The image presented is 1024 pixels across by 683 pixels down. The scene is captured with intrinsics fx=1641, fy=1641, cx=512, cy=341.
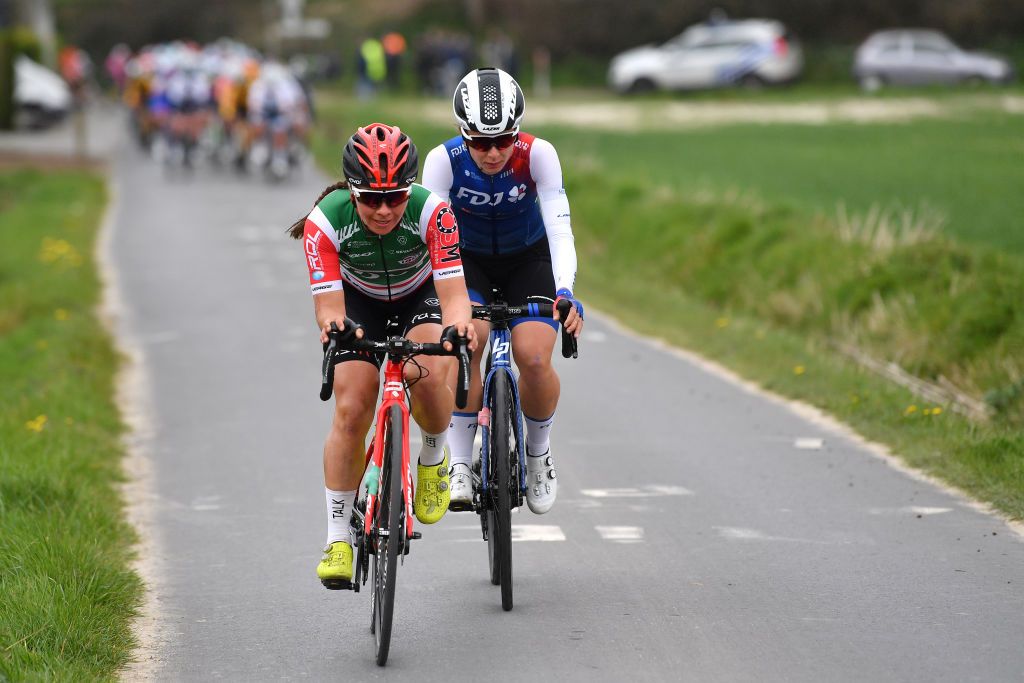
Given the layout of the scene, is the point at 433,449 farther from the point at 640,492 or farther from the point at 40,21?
the point at 40,21

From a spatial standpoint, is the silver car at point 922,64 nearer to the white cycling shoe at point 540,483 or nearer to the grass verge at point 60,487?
the grass verge at point 60,487

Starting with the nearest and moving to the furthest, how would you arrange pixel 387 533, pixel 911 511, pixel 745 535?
pixel 387 533 < pixel 745 535 < pixel 911 511

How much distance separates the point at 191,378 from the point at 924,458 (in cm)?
620

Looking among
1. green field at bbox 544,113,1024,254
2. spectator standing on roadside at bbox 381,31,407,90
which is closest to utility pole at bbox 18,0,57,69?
spectator standing on roadside at bbox 381,31,407,90

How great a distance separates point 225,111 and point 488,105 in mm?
25173

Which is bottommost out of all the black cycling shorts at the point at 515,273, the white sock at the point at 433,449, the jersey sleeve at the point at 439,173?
the white sock at the point at 433,449

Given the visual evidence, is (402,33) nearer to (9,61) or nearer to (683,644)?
(9,61)

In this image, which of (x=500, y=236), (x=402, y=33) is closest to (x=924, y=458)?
(x=500, y=236)

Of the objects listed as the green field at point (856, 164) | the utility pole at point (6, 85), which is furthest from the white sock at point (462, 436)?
the utility pole at point (6, 85)

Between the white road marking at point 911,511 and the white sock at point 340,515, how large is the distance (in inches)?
123

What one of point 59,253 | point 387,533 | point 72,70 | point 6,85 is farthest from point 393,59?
point 387,533

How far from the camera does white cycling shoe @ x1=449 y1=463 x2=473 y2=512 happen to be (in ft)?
23.0

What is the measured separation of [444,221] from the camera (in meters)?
6.38

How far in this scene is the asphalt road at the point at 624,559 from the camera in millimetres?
6121
